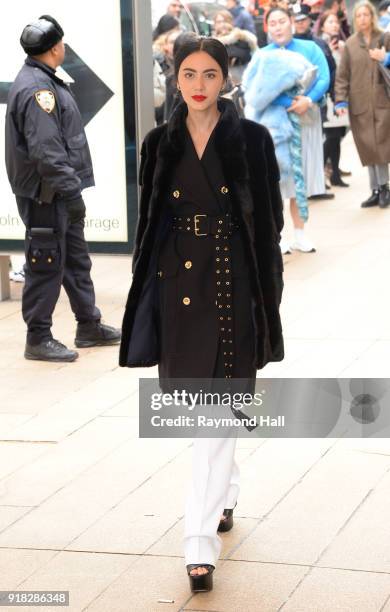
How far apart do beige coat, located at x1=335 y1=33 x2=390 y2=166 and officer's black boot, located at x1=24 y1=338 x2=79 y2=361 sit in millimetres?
6283

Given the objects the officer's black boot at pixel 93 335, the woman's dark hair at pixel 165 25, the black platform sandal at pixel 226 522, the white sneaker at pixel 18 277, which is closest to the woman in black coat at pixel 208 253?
the black platform sandal at pixel 226 522

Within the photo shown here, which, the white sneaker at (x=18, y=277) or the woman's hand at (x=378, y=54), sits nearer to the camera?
the white sneaker at (x=18, y=277)

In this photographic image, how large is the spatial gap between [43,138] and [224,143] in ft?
10.4

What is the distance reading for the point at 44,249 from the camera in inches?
305

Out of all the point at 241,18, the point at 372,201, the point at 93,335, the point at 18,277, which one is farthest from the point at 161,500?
the point at 241,18

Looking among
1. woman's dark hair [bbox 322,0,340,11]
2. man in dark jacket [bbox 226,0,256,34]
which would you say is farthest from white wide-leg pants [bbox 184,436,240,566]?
man in dark jacket [bbox 226,0,256,34]

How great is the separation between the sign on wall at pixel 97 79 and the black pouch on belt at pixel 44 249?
1.26m

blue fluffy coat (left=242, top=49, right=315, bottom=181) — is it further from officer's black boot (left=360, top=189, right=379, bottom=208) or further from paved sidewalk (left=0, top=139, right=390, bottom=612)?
paved sidewalk (left=0, top=139, right=390, bottom=612)

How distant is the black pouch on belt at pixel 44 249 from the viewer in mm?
7730

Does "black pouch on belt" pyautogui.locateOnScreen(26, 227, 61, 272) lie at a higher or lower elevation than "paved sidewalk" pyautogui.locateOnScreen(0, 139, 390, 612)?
higher

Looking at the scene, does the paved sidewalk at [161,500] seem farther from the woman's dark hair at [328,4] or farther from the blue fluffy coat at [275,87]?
the woman's dark hair at [328,4]

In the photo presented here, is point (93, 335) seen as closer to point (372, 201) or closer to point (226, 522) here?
point (226, 522)

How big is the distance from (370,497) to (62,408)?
6.97 feet

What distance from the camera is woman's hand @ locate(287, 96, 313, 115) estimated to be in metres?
11.0
